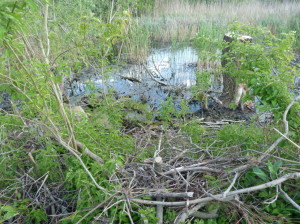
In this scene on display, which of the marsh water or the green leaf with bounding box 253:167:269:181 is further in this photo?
the marsh water

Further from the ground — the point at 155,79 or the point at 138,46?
the point at 138,46

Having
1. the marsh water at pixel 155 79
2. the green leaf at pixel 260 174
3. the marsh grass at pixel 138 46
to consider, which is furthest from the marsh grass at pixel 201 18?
the green leaf at pixel 260 174

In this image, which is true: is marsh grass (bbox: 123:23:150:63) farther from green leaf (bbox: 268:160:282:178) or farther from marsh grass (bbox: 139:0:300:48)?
green leaf (bbox: 268:160:282:178)

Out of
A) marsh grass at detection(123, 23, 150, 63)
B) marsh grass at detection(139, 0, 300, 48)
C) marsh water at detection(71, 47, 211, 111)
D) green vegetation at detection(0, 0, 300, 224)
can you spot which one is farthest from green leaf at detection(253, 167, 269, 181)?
marsh grass at detection(139, 0, 300, 48)

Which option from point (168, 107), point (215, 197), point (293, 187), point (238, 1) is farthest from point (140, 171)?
point (238, 1)

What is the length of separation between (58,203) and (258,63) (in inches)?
83.3

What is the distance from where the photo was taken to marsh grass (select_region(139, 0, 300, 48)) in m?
8.75

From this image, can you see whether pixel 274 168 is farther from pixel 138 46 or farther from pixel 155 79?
pixel 138 46

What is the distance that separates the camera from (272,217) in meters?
1.64

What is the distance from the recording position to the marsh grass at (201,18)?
28.7ft

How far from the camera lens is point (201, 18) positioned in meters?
9.48

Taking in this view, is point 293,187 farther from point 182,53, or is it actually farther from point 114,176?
point 182,53

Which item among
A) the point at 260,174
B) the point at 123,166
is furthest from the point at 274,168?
the point at 123,166

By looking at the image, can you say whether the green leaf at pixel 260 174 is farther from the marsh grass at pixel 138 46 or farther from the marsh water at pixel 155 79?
the marsh grass at pixel 138 46
